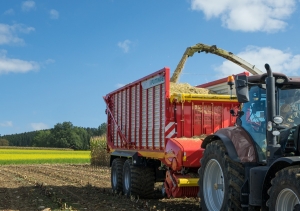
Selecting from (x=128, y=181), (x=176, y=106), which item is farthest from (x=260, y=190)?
(x=128, y=181)

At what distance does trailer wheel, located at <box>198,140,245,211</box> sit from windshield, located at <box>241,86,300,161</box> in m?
0.45

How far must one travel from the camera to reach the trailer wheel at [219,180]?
612 centimetres

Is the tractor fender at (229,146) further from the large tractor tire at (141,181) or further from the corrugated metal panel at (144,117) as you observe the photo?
the large tractor tire at (141,181)

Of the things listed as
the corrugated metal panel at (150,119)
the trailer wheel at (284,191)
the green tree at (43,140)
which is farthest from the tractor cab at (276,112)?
the green tree at (43,140)

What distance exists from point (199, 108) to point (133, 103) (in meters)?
2.65

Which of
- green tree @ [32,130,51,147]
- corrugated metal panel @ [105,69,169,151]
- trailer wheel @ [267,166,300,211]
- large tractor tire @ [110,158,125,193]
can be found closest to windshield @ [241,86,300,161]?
trailer wheel @ [267,166,300,211]

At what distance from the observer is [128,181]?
36.9 feet

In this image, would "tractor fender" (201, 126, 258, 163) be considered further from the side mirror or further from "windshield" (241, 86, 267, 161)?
the side mirror

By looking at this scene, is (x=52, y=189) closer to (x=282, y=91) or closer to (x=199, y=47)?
(x=199, y=47)

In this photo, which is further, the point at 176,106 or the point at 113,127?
the point at 113,127

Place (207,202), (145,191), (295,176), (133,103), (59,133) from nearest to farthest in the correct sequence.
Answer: (295,176), (207,202), (145,191), (133,103), (59,133)

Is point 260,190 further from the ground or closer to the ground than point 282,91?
closer to the ground

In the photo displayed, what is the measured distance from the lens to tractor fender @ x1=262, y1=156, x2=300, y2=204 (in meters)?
5.05

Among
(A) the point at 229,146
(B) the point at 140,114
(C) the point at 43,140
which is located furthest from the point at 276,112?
(C) the point at 43,140
